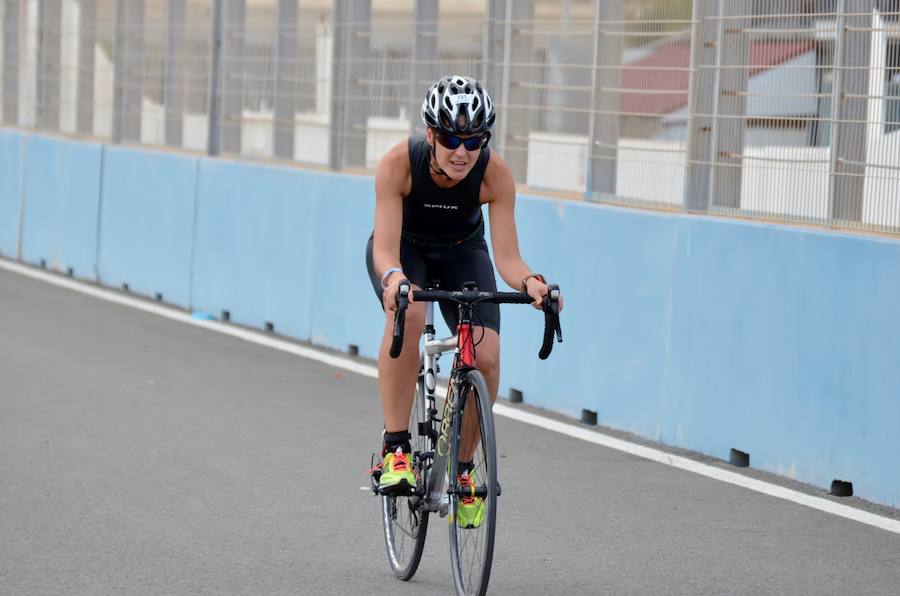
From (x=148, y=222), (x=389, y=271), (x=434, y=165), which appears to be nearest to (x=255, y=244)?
(x=148, y=222)

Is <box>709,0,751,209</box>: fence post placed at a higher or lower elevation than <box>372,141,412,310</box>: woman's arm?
higher

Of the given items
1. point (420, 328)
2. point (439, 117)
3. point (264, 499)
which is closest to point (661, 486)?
point (264, 499)

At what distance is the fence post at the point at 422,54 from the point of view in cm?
1297

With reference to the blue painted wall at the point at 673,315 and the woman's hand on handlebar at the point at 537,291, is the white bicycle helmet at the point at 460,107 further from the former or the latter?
the blue painted wall at the point at 673,315

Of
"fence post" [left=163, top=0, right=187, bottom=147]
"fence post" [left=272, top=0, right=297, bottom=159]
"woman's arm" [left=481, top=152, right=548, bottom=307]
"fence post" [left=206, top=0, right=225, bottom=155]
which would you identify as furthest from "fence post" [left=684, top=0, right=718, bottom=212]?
"fence post" [left=163, top=0, right=187, bottom=147]

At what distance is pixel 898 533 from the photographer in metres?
7.47

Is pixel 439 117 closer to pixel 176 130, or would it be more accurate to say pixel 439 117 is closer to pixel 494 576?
pixel 494 576

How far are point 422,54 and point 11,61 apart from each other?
33.6 ft

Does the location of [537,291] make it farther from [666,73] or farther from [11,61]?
[11,61]

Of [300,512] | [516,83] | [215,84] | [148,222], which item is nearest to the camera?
[300,512]

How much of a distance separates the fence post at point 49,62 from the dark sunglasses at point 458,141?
14520 millimetres

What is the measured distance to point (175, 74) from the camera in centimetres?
1692

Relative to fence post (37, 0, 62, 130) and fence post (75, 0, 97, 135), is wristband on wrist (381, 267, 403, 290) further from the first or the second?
fence post (37, 0, 62, 130)

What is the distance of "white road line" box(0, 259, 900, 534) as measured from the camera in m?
7.98
